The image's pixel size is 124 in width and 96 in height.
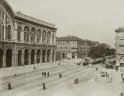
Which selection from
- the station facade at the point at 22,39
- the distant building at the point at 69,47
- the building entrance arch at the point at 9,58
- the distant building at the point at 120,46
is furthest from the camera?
the distant building at the point at 69,47

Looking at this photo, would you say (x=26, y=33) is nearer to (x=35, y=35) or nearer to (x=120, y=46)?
(x=35, y=35)

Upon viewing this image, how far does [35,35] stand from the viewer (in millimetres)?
59344

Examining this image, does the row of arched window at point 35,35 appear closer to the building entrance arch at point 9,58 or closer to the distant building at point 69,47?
the building entrance arch at point 9,58

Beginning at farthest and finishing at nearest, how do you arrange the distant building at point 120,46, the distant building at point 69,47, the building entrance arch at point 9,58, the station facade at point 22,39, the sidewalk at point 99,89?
the distant building at point 69,47
the distant building at point 120,46
the building entrance arch at point 9,58
the station facade at point 22,39
the sidewalk at point 99,89

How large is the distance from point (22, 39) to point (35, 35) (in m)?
7.21

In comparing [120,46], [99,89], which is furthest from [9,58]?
[120,46]

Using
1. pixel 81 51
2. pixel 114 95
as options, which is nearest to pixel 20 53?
pixel 114 95

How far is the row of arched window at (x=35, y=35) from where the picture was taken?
179 feet

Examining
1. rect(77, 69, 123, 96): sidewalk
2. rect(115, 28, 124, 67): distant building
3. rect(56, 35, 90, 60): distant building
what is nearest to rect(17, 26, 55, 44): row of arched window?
rect(115, 28, 124, 67): distant building

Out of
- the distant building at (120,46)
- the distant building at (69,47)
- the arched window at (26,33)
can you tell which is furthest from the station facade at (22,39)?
the distant building at (69,47)

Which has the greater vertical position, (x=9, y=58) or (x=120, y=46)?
(x=120, y=46)

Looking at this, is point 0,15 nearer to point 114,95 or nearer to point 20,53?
point 20,53

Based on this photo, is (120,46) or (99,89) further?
(120,46)

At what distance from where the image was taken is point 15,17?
48969mm
